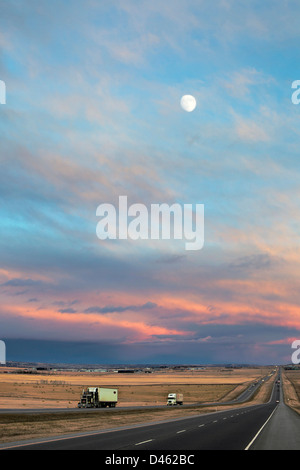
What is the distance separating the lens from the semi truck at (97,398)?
254 feet

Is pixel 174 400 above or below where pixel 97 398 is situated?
below

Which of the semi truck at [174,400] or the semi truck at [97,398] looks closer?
the semi truck at [97,398]

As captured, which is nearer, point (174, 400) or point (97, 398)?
point (97, 398)

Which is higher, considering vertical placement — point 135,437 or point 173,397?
point 135,437

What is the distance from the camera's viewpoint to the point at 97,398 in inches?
3100

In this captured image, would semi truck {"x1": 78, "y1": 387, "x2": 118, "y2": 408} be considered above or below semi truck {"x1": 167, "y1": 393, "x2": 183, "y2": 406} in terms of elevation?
above

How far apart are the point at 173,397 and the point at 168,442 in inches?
2825

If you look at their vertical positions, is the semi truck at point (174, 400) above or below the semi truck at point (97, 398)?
below

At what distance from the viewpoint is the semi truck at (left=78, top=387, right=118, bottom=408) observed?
77.3 metres
